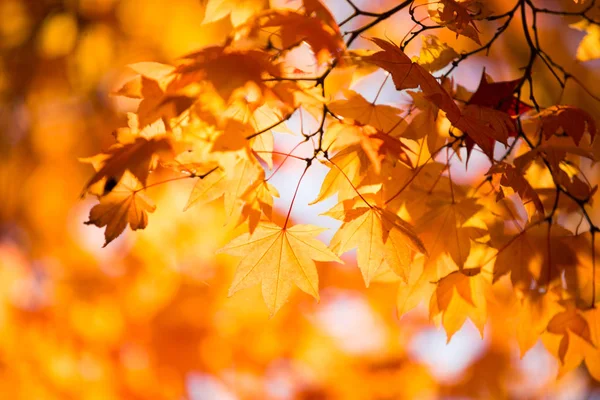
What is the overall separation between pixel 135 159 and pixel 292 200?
0.28 meters

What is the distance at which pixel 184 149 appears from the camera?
33.2 inches

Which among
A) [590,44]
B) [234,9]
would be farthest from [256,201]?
[590,44]

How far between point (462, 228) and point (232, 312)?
1984 mm

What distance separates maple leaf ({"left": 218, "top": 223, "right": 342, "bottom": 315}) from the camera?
94 centimetres

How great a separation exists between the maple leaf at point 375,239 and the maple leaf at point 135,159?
30 centimetres

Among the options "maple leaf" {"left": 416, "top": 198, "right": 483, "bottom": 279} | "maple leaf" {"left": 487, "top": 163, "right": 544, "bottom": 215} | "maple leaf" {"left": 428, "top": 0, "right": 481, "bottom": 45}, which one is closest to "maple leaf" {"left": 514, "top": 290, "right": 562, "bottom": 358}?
"maple leaf" {"left": 416, "top": 198, "right": 483, "bottom": 279}

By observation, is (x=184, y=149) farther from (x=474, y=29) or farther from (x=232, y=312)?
(x=232, y=312)

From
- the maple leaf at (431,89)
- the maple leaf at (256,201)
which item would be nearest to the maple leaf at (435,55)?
the maple leaf at (431,89)

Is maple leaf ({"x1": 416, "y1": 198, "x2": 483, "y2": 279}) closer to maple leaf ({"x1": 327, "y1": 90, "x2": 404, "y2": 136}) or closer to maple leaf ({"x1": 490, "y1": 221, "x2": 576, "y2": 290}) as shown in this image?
maple leaf ({"x1": 490, "y1": 221, "x2": 576, "y2": 290})

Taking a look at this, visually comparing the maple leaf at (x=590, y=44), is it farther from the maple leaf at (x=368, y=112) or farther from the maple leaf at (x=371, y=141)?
the maple leaf at (x=371, y=141)

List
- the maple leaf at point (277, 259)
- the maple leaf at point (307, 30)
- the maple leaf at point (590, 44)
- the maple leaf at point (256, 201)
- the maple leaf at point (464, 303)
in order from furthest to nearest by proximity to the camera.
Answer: the maple leaf at point (590, 44)
the maple leaf at point (464, 303)
the maple leaf at point (277, 259)
the maple leaf at point (256, 201)
the maple leaf at point (307, 30)

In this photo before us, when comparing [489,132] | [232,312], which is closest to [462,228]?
[489,132]

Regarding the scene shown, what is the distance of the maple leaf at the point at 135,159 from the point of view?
30.0 inches

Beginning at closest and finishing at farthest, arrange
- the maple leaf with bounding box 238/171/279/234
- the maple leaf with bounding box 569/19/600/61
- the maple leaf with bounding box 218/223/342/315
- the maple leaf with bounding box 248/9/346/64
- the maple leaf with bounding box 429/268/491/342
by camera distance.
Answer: the maple leaf with bounding box 248/9/346/64, the maple leaf with bounding box 238/171/279/234, the maple leaf with bounding box 218/223/342/315, the maple leaf with bounding box 429/268/491/342, the maple leaf with bounding box 569/19/600/61
